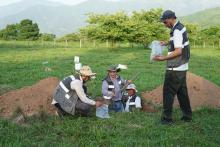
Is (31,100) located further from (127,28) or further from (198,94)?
(127,28)

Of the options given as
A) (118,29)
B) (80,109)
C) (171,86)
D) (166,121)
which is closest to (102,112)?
(80,109)

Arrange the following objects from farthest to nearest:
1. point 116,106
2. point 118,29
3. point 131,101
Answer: point 118,29 < point 131,101 < point 116,106

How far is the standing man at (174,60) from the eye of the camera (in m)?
8.85

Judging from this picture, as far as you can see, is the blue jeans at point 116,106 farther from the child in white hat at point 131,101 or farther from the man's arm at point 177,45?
the man's arm at point 177,45

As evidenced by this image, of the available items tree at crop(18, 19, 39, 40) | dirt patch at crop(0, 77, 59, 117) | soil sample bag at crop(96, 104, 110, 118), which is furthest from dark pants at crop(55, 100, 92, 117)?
tree at crop(18, 19, 39, 40)

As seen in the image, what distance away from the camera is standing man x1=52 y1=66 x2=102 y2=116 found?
9.29m

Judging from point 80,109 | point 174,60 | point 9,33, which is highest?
point 9,33

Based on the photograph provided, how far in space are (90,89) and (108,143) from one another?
24.4 feet

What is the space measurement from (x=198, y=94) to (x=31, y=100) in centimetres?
455

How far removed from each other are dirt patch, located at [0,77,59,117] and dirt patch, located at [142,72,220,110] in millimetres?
2854

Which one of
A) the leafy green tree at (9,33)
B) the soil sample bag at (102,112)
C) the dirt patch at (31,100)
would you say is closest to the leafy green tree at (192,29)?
the leafy green tree at (9,33)

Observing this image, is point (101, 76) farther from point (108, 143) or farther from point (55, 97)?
point (108, 143)

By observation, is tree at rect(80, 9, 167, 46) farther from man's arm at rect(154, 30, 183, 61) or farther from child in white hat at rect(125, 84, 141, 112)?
man's arm at rect(154, 30, 183, 61)

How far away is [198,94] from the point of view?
11.9 meters
